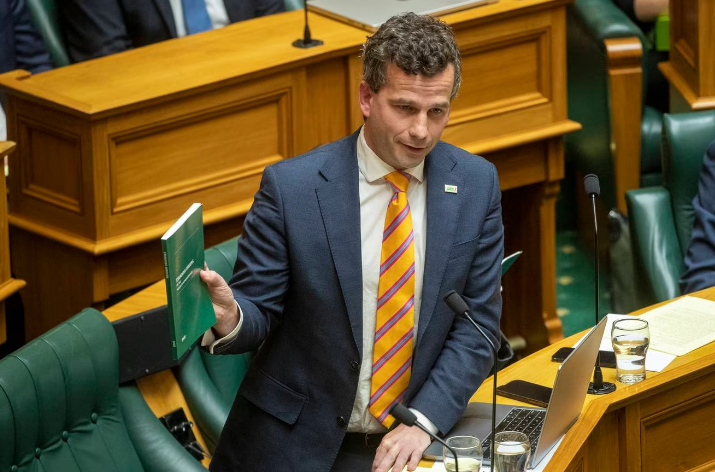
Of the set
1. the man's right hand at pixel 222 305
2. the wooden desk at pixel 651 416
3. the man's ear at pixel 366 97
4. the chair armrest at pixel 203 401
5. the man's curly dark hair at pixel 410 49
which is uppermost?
the man's curly dark hair at pixel 410 49

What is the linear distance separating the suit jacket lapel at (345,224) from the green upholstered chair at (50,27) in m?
2.41

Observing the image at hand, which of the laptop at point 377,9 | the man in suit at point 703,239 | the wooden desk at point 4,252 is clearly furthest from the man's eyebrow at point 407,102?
the laptop at point 377,9

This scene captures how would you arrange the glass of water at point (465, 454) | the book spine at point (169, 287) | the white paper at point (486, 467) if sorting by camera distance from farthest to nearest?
the white paper at point (486, 467) < the glass of water at point (465, 454) < the book spine at point (169, 287)

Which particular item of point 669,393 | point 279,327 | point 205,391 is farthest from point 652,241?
point 279,327

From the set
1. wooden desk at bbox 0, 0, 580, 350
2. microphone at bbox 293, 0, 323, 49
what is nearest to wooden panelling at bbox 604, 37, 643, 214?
wooden desk at bbox 0, 0, 580, 350

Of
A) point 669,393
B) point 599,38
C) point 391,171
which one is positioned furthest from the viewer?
point 599,38

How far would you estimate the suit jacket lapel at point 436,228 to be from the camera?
91.5 inches

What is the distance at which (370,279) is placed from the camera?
7.67ft

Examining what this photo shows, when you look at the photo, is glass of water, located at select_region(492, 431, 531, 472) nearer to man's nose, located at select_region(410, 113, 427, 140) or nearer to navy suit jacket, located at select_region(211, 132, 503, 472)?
navy suit jacket, located at select_region(211, 132, 503, 472)

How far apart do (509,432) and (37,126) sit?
206cm

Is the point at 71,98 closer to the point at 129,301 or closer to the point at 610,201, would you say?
the point at 129,301

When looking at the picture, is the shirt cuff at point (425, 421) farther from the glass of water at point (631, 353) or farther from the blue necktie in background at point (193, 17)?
the blue necktie in background at point (193, 17)

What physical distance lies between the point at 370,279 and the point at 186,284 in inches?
18.3

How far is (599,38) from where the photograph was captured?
4.98m
